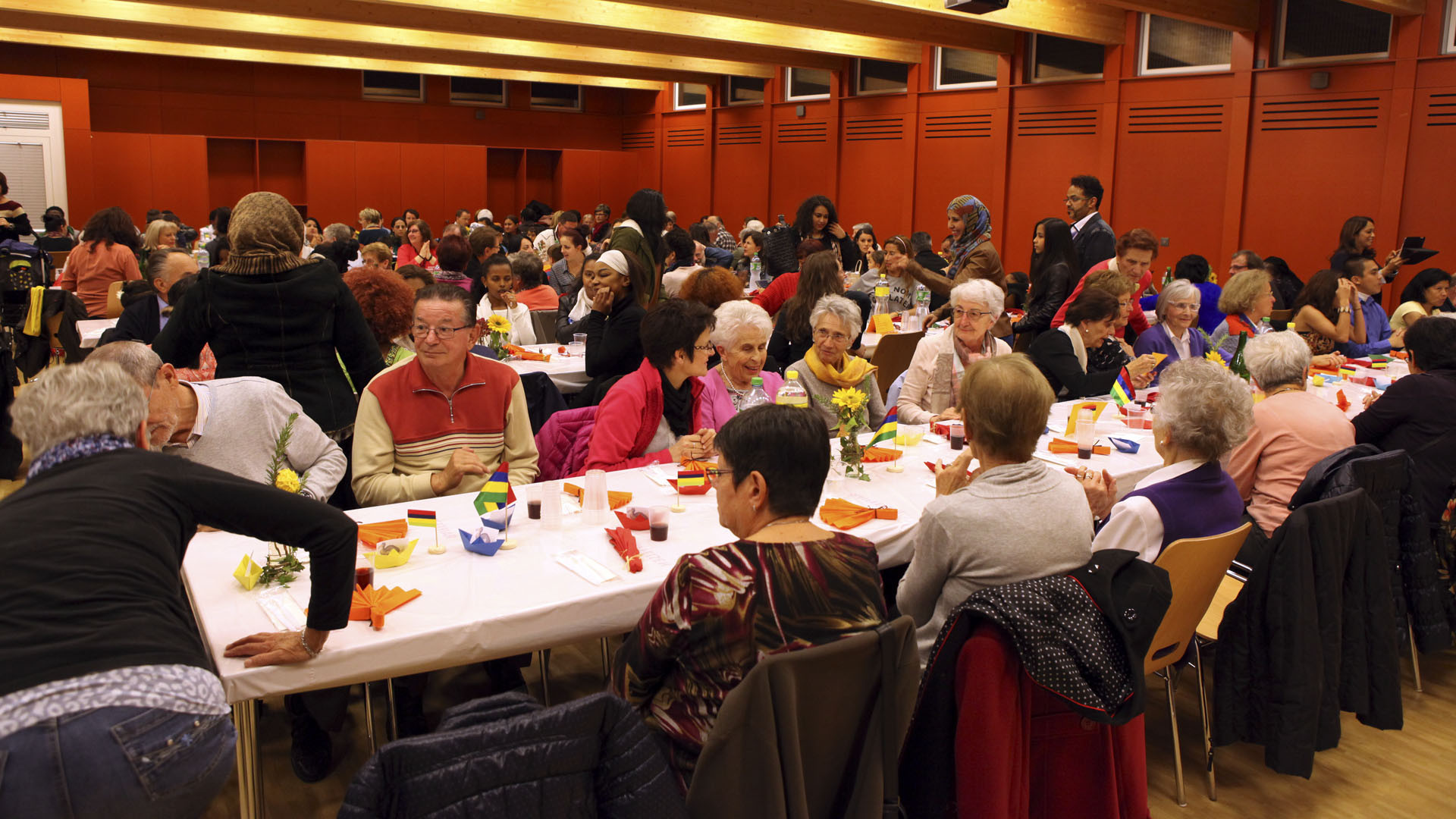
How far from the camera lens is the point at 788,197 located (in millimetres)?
16188

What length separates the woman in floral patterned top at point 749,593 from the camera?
1.86m

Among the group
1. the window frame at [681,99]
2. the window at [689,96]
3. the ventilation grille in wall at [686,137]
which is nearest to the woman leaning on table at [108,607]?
the window frame at [681,99]

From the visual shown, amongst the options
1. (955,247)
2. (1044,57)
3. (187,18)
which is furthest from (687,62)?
(955,247)

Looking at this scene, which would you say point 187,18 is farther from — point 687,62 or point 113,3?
point 687,62

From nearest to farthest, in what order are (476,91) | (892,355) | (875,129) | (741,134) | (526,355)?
(526,355) < (892,355) < (875,129) < (741,134) < (476,91)

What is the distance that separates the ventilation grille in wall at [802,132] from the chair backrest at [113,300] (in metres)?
10.2

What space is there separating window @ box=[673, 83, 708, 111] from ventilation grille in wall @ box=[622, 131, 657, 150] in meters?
0.81

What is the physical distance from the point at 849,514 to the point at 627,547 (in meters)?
0.71

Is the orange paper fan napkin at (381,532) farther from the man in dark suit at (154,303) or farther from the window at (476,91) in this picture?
the window at (476,91)

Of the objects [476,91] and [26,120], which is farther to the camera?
[476,91]

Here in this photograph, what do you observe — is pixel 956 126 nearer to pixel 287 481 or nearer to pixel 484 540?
pixel 484 540

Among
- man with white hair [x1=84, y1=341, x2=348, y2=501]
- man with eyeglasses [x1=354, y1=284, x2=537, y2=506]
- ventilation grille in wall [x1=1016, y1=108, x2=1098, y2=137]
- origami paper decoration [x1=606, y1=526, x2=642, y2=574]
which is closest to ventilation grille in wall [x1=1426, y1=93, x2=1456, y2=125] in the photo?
ventilation grille in wall [x1=1016, y1=108, x2=1098, y2=137]

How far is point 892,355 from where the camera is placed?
6.22m

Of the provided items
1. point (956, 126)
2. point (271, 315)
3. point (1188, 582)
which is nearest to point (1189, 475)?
point (1188, 582)
